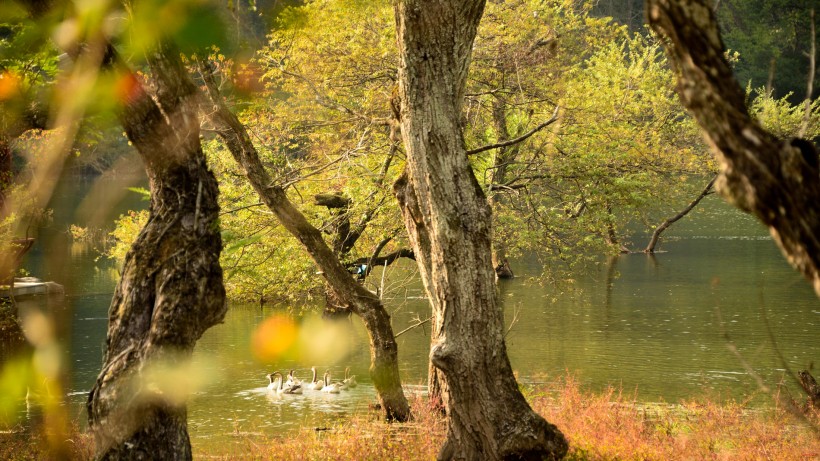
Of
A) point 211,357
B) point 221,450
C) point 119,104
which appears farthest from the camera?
point 211,357

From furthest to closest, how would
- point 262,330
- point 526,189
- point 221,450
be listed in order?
point 262,330, point 526,189, point 221,450

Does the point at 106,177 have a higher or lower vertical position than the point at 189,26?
higher

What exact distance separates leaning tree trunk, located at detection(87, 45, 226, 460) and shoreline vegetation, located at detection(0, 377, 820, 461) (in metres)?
3.92

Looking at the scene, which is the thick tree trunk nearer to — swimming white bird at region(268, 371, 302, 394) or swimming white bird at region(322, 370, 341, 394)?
swimming white bird at region(268, 371, 302, 394)

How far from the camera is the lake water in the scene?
69.3 ft

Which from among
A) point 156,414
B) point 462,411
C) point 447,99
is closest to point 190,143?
point 156,414

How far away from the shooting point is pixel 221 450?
15.4 metres

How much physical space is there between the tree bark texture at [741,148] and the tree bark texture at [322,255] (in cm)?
903

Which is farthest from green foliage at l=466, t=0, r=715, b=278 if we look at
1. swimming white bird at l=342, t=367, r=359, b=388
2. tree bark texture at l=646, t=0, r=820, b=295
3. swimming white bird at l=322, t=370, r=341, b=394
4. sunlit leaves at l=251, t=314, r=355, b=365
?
tree bark texture at l=646, t=0, r=820, b=295

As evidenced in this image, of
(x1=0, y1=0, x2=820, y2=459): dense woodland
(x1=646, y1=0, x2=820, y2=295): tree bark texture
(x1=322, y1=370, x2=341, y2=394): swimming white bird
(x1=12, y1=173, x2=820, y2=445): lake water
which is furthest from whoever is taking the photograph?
(x1=322, y1=370, x2=341, y2=394): swimming white bird

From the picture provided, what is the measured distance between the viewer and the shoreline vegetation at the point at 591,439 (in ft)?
38.0

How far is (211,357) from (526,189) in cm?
1028

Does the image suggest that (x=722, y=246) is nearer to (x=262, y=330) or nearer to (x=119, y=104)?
(x=262, y=330)

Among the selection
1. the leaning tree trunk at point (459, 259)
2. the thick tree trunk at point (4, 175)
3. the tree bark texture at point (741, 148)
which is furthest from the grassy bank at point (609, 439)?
the thick tree trunk at point (4, 175)
